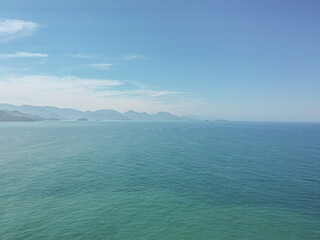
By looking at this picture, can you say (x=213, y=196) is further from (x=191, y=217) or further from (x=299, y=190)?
(x=299, y=190)

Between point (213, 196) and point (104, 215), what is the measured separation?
23016 millimetres

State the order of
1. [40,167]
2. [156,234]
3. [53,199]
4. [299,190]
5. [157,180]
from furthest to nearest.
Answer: [40,167]
[157,180]
[299,190]
[53,199]
[156,234]

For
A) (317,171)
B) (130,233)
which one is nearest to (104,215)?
(130,233)

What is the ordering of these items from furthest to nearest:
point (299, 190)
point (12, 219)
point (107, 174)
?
1. point (107, 174)
2. point (299, 190)
3. point (12, 219)

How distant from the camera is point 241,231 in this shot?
27.1 m

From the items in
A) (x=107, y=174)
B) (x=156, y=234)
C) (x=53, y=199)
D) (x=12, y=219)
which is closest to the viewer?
(x=156, y=234)

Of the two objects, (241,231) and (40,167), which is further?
(40,167)

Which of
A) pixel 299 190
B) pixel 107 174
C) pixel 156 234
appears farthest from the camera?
pixel 107 174

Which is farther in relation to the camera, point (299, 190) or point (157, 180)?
point (157, 180)

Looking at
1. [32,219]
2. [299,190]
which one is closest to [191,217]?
[32,219]

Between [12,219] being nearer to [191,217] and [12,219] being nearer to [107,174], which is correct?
[107,174]

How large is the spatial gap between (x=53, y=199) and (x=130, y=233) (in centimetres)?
2028

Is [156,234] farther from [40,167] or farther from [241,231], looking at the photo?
[40,167]

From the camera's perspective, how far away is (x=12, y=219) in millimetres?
29031
